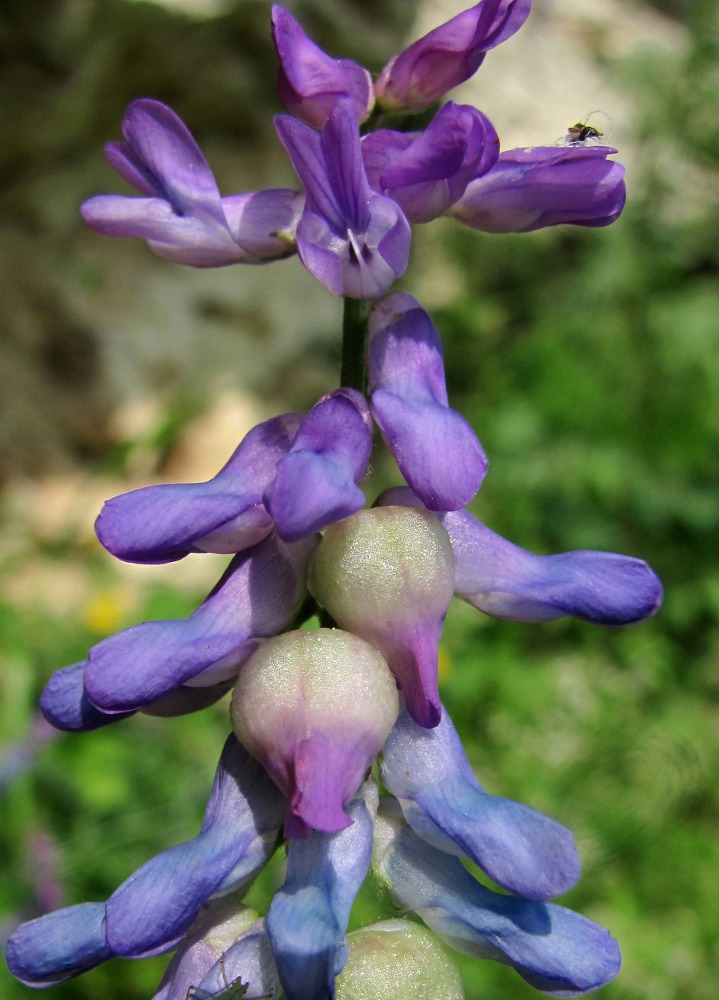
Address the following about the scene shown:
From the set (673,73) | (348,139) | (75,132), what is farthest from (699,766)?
(673,73)

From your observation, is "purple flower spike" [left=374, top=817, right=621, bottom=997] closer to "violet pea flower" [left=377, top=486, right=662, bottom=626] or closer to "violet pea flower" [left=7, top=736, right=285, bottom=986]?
"violet pea flower" [left=7, top=736, right=285, bottom=986]

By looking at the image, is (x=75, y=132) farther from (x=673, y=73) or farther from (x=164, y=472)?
(x=673, y=73)

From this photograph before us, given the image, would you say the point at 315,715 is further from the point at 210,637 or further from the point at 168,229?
the point at 168,229

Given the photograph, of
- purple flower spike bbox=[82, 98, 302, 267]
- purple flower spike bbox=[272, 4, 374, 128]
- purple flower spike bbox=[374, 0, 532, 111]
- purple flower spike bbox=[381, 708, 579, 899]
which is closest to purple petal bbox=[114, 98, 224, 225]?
purple flower spike bbox=[82, 98, 302, 267]

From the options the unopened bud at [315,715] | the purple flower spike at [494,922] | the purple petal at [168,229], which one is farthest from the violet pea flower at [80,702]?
the purple petal at [168,229]

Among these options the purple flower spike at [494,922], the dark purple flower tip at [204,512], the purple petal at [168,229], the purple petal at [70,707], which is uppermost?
the purple petal at [168,229]

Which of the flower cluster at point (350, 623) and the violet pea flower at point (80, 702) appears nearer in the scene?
the flower cluster at point (350, 623)

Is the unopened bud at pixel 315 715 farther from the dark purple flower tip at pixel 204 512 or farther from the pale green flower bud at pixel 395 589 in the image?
the dark purple flower tip at pixel 204 512
